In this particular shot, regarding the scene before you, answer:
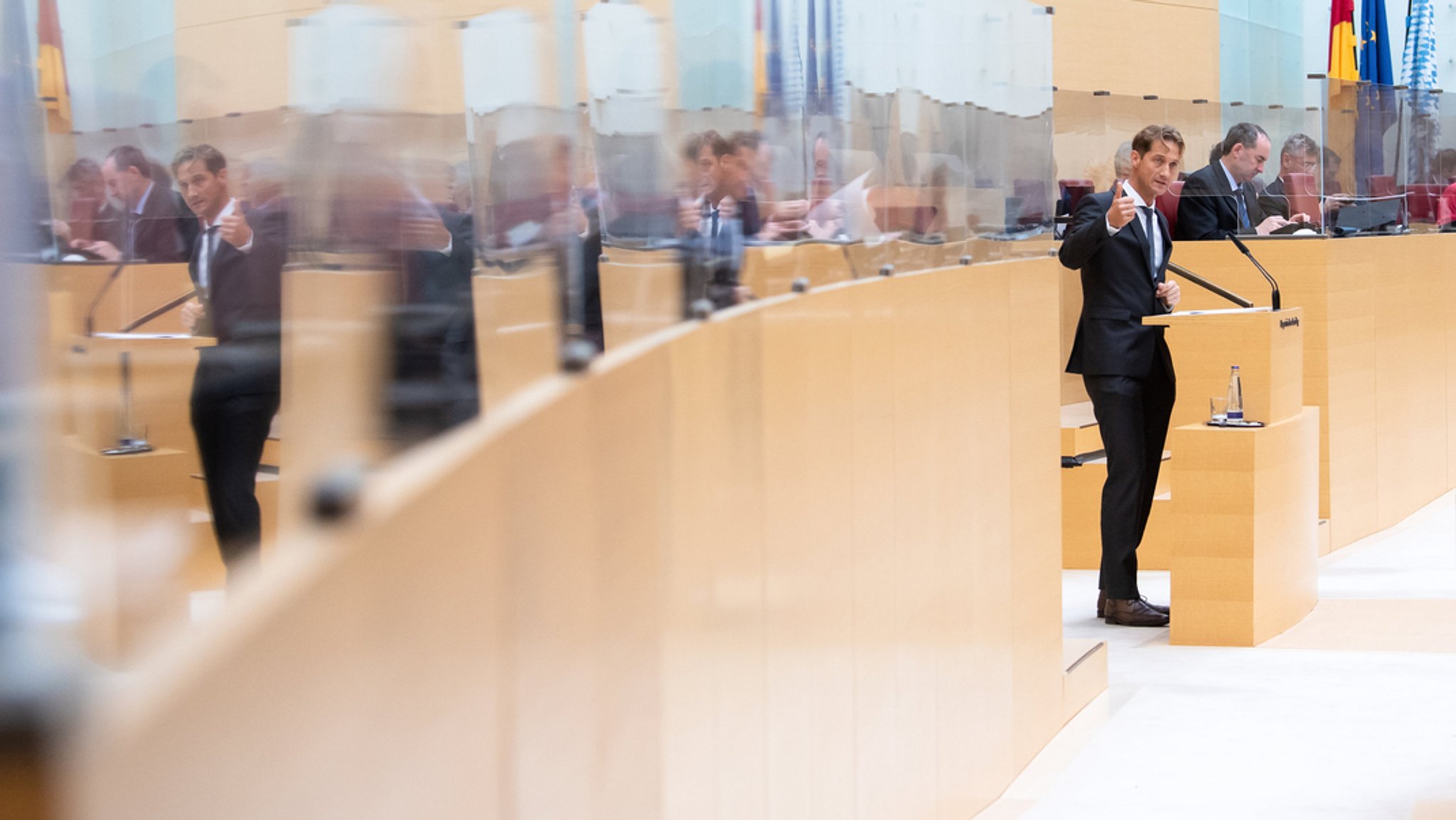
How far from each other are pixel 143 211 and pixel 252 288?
122 mm

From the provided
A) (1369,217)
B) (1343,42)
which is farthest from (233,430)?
(1343,42)

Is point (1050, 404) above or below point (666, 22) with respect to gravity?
below

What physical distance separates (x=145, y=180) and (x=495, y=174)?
27 centimetres

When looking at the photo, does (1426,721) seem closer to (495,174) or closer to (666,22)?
(666,22)

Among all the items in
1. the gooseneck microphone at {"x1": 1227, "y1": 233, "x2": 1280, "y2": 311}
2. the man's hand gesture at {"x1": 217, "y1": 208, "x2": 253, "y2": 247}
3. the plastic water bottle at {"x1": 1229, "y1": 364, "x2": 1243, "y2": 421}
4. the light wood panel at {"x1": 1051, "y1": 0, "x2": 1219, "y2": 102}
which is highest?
the light wood panel at {"x1": 1051, "y1": 0, "x2": 1219, "y2": 102}

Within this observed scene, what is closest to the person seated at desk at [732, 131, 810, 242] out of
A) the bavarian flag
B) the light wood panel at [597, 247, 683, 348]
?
the light wood panel at [597, 247, 683, 348]

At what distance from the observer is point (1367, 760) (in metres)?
4.06

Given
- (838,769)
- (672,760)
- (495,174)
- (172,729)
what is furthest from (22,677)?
(838,769)

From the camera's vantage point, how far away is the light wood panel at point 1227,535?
542 centimetres

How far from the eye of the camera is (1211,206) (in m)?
7.68

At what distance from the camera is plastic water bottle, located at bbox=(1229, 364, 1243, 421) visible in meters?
5.60

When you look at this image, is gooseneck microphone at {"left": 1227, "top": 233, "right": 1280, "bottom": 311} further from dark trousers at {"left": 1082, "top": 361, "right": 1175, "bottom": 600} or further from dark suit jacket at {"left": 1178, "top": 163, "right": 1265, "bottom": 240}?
dark trousers at {"left": 1082, "top": 361, "right": 1175, "bottom": 600}

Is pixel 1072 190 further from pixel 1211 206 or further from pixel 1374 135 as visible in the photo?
pixel 1374 135

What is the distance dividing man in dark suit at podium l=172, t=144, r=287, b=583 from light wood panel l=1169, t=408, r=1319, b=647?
462 centimetres
